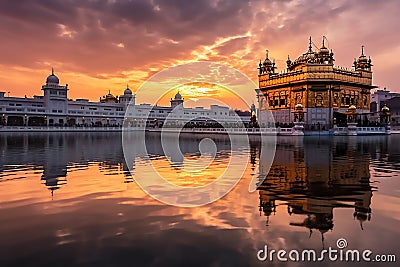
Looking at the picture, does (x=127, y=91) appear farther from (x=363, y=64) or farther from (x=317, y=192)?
(x=317, y=192)

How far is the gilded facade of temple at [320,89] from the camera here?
5478 centimetres

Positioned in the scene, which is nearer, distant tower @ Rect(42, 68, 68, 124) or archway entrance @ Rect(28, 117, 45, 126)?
archway entrance @ Rect(28, 117, 45, 126)

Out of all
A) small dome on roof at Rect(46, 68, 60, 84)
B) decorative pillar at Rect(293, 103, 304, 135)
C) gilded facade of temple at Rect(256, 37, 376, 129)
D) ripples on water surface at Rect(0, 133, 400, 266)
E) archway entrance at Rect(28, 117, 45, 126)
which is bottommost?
ripples on water surface at Rect(0, 133, 400, 266)

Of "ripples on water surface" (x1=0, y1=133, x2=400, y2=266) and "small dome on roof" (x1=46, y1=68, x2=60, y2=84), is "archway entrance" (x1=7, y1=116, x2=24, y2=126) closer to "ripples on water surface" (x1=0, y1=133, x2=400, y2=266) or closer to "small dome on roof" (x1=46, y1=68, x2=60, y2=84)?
"small dome on roof" (x1=46, y1=68, x2=60, y2=84)

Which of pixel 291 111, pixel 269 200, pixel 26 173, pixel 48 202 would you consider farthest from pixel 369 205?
pixel 291 111

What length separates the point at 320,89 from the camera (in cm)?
5494

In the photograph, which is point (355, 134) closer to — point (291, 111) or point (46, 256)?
point (291, 111)

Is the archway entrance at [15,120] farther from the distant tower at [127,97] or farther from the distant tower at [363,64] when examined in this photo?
the distant tower at [363,64]

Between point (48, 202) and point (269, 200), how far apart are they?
17.2 feet

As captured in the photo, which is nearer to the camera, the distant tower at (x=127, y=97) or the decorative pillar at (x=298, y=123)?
the decorative pillar at (x=298, y=123)

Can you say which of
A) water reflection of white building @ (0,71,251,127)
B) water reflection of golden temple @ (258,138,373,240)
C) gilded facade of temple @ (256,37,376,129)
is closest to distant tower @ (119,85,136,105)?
water reflection of white building @ (0,71,251,127)

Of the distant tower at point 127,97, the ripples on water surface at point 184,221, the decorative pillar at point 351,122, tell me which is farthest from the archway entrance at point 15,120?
the ripples on water surface at point 184,221

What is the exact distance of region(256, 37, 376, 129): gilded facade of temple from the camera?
54781mm

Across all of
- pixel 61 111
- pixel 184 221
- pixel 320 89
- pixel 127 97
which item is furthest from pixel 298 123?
pixel 127 97
